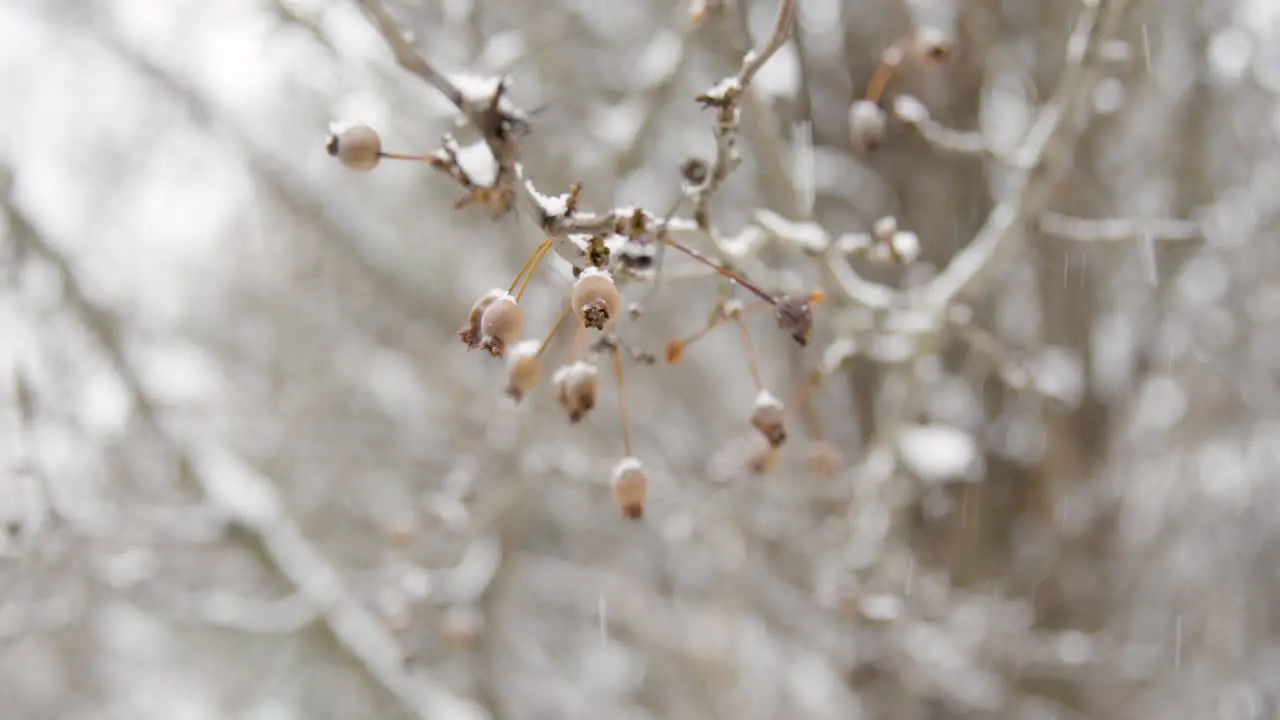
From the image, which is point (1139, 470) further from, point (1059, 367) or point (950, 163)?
point (950, 163)

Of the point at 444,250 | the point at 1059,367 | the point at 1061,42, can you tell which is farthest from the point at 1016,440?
the point at 444,250

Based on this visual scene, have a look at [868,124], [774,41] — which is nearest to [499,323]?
[774,41]

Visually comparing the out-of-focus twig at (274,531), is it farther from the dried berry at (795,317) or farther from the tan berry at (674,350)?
the dried berry at (795,317)

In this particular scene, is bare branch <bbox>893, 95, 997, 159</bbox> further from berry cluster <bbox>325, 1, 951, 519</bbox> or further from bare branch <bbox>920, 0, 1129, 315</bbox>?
berry cluster <bbox>325, 1, 951, 519</bbox>


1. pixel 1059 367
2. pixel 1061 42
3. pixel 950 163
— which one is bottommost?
pixel 1059 367

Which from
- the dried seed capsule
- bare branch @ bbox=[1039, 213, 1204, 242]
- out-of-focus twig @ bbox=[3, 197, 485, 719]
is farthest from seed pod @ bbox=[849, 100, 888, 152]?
out-of-focus twig @ bbox=[3, 197, 485, 719]

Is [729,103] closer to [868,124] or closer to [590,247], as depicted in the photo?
[590,247]

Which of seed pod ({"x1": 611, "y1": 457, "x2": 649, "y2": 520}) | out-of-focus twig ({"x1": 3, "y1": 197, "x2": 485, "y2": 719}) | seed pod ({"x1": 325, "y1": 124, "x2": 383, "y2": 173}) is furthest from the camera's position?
out-of-focus twig ({"x1": 3, "y1": 197, "x2": 485, "y2": 719})
